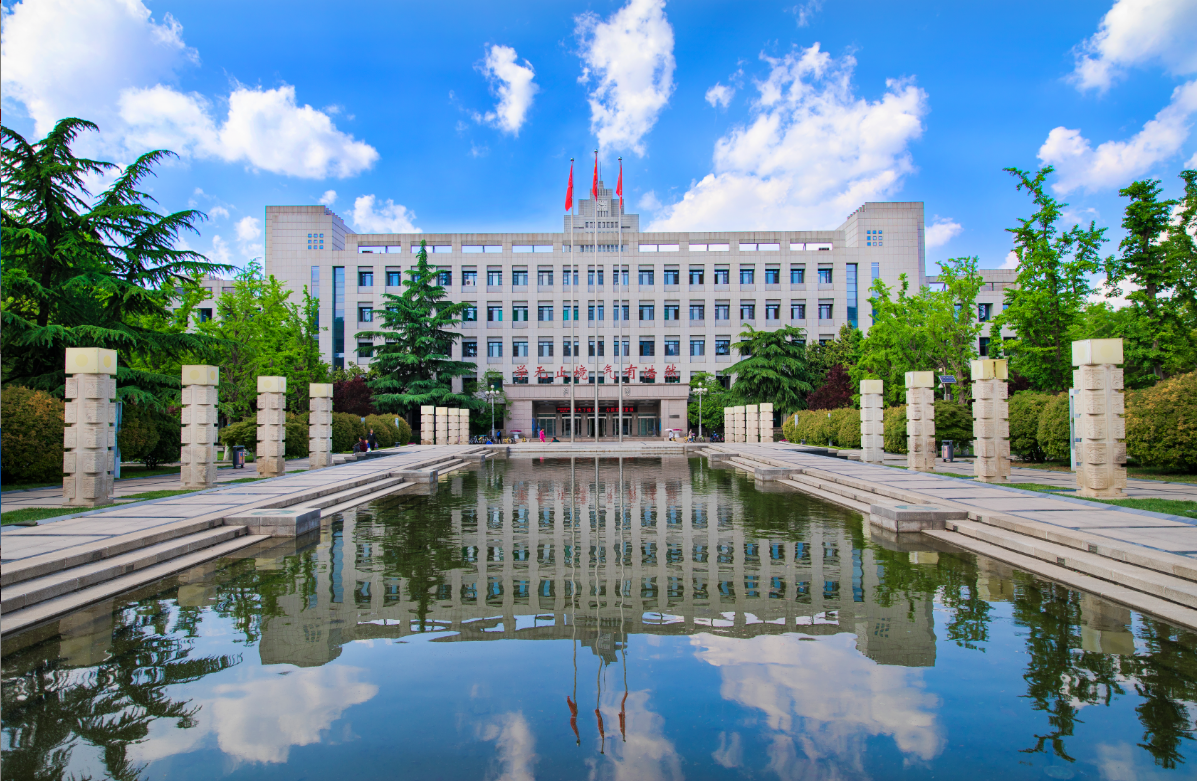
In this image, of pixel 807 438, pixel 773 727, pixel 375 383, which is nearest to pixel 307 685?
pixel 773 727

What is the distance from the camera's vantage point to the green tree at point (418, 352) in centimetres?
4438

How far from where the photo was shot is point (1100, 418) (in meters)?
11.5

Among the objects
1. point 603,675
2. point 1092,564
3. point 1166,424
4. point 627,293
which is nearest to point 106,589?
point 603,675

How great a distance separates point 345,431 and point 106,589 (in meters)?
22.5

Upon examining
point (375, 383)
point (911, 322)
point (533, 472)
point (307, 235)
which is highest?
point (307, 235)

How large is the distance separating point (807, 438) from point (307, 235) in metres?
46.4

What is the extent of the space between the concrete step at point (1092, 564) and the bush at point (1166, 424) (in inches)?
310

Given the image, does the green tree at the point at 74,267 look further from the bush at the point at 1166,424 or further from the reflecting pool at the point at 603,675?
the bush at the point at 1166,424

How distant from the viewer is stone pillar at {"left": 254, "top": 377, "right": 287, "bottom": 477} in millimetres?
16188

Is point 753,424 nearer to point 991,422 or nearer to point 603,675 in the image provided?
point 991,422

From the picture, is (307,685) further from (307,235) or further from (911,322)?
(307,235)

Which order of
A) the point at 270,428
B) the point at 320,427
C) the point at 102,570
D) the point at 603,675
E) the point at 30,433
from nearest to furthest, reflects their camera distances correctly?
the point at 603,675
the point at 102,570
the point at 30,433
the point at 270,428
the point at 320,427

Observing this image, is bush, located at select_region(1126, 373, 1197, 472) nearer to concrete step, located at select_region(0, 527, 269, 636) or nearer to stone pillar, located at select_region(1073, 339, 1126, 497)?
stone pillar, located at select_region(1073, 339, 1126, 497)

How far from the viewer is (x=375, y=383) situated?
4384cm
